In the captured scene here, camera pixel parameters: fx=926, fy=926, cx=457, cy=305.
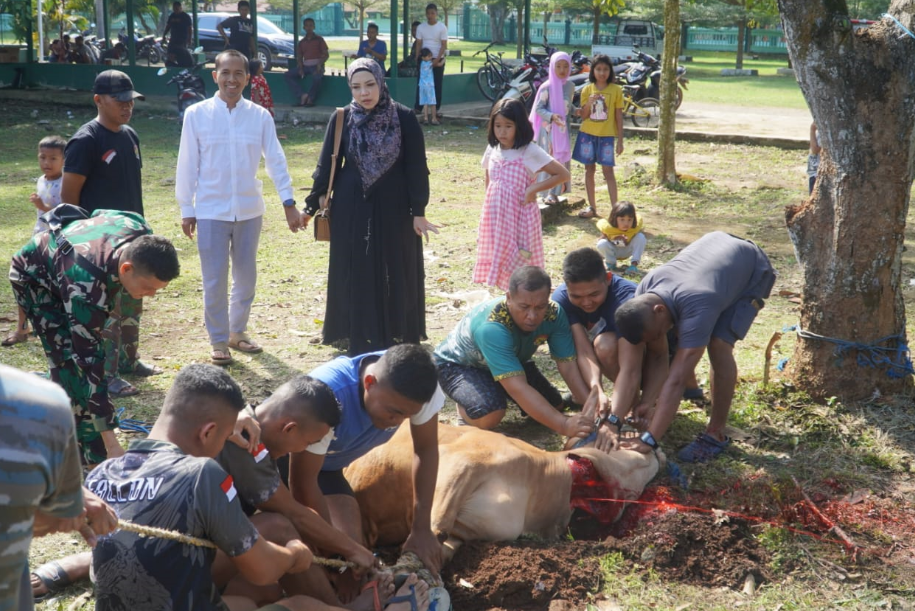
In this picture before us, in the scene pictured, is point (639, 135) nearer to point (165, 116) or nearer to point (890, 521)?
point (165, 116)

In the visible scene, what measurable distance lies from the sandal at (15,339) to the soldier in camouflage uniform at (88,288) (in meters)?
2.18

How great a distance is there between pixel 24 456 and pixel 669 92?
11.4 meters

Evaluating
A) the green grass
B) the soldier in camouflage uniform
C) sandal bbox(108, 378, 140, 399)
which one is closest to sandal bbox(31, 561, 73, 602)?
the green grass

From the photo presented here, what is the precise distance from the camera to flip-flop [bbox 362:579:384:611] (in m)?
3.54

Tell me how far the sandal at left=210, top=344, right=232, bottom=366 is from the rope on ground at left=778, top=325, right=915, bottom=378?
4.07 meters

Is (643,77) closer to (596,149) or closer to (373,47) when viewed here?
(373,47)

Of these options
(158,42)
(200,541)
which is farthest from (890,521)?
(158,42)

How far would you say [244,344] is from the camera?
6879mm

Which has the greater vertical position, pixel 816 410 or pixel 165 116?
pixel 165 116

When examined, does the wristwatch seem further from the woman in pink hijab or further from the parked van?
the parked van

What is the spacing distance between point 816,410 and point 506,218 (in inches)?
106

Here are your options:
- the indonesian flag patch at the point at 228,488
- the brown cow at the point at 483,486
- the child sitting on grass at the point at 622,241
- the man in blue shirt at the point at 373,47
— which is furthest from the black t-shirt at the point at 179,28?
the indonesian flag patch at the point at 228,488

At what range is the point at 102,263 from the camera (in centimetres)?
439

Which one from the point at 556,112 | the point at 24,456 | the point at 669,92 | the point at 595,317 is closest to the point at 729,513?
the point at 595,317
